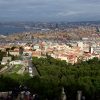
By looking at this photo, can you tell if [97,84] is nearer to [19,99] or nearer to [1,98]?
[1,98]

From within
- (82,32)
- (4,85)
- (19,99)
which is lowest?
(82,32)

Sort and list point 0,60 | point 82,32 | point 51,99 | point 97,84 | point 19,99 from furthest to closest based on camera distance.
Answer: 1. point 82,32
2. point 0,60
3. point 97,84
4. point 51,99
5. point 19,99

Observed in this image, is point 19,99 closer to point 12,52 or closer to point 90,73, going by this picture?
point 90,73

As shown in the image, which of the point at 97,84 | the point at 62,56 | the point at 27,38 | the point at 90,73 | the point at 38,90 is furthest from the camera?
the point at 27,38

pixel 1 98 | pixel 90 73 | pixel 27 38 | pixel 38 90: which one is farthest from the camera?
pixel 27 38

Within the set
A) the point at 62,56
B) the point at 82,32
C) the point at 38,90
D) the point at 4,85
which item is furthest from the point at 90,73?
the point at 82,32

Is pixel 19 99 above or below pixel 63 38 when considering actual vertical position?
above

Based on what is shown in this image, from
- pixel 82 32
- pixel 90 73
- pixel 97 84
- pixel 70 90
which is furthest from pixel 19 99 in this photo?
pixel 82 32

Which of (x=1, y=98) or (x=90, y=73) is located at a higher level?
(x=1, y=98)

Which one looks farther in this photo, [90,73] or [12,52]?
[12,52]
